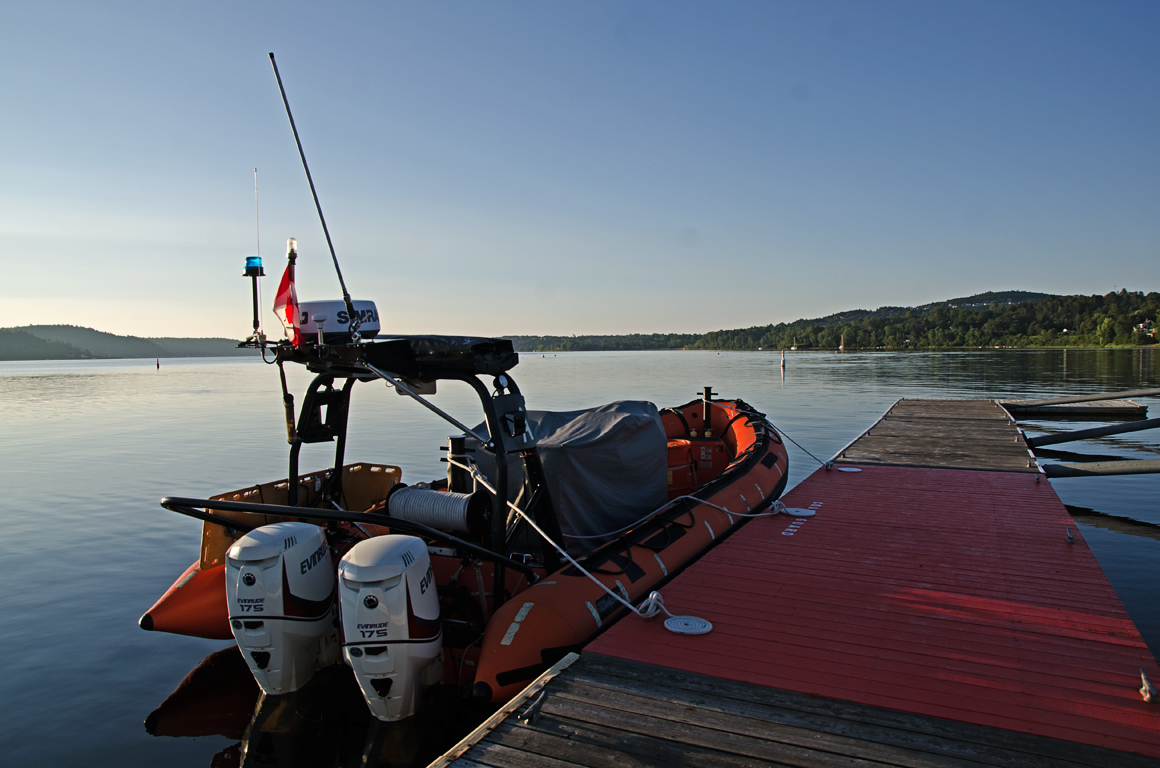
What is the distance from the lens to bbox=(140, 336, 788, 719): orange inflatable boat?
4.11 m

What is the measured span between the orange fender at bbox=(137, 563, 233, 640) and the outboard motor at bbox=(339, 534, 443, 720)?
1987 millimetres

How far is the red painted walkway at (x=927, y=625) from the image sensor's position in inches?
148

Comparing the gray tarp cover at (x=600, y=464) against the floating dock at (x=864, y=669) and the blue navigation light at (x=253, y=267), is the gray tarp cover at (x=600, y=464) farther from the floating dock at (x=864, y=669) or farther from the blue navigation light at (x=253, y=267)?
the blue navigation light at (x=253, y=267)

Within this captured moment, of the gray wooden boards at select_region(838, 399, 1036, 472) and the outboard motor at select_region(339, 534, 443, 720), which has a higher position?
the outboard motor at select_region(339, 534, 443, 720)

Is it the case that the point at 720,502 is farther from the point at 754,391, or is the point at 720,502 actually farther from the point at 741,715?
the point at 754,391

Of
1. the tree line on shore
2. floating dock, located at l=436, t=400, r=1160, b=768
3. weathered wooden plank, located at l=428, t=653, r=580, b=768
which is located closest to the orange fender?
weathered wooden plank, located at l=428, t=653, r=580, b=768

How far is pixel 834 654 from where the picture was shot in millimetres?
4348

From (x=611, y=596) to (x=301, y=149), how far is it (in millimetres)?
3939

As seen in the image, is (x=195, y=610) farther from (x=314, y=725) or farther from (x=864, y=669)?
(x=864, y=669)

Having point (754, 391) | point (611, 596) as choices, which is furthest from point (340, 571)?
point (754, 391)

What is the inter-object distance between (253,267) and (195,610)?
2.77 meters

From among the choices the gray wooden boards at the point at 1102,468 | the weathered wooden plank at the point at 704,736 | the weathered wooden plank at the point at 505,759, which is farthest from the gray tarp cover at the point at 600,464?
the gray wooden boards at the point at 1102,468

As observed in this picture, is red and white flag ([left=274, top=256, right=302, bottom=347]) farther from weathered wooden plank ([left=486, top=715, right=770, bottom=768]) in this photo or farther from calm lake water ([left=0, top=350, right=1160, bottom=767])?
calm lake water ([left=0, top=350, right=1160, bottom=767])

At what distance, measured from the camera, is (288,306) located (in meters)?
4.83
